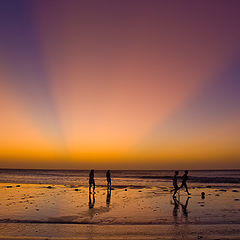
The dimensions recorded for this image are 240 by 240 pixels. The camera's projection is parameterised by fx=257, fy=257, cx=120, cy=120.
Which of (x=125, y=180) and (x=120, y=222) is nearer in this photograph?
(x=120, y=222)

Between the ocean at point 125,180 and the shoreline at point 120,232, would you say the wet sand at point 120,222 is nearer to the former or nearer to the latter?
the shoreline at point 120,232

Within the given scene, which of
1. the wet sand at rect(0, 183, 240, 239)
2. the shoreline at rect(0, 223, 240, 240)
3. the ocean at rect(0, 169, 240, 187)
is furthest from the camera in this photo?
the ocean at rect(0, 169, 240, 187)

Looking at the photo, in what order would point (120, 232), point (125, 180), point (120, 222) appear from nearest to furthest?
point (120, 232) → point (120, 222) → point (125, 180)

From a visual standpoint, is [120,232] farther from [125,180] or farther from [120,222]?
[125,180]

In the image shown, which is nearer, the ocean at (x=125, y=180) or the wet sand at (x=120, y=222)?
the wet sand at (x=120, y=222)

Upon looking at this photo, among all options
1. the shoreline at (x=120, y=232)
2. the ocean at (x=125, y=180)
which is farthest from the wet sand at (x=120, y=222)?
the ocean at (x=125, y=180)

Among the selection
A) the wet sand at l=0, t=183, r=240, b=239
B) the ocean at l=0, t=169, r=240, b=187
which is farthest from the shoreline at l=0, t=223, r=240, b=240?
the ocean at l=0, t=169, r=240, b=187

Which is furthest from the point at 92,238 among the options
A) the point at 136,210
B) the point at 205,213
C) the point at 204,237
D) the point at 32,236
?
the point at 205,213

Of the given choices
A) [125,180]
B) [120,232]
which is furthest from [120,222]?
[125,180]

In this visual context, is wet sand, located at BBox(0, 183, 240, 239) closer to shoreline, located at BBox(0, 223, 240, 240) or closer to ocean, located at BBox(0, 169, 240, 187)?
shoreline, located at BBox(0, 223, 240, 240)

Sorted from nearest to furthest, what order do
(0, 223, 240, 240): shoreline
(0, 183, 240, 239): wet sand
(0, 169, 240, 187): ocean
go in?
(0, 223, 240, 240): shoreline
(0, 183, 240, 239): wet sand
(0, 169, 240, 187): ocean

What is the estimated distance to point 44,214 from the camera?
13.7m

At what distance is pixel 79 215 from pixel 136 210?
354cm

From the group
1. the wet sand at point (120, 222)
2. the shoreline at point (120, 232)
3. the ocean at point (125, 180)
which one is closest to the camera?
the shoreline at point (120, 232)
